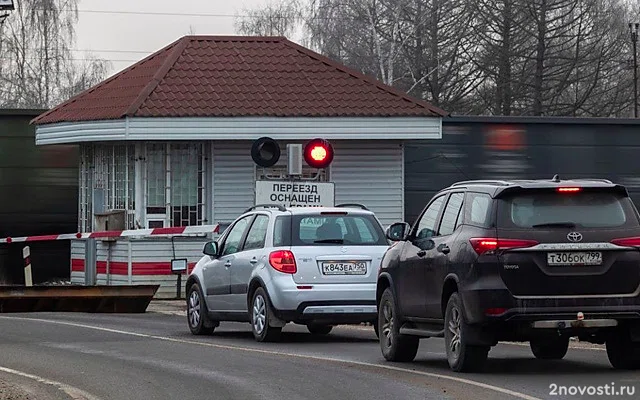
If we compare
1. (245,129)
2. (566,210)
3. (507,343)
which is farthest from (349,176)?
A: (566,210)

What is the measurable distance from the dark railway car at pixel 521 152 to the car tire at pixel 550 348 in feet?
52.1

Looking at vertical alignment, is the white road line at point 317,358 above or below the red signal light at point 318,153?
below

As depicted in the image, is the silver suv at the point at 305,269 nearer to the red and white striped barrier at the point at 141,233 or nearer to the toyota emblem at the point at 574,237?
the toyota emblem at the point at 574,237

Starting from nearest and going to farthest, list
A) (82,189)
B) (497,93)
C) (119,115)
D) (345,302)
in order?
(345,302) < (119,115) < (82,189) < (497,93)

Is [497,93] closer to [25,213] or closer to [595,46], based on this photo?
[595,46]

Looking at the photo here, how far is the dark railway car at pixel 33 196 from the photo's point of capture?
100ft

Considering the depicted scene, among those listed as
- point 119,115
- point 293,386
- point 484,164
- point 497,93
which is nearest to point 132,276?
point 119,115

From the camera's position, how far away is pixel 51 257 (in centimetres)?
3083

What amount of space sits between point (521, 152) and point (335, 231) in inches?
564

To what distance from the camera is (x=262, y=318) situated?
1717 cm

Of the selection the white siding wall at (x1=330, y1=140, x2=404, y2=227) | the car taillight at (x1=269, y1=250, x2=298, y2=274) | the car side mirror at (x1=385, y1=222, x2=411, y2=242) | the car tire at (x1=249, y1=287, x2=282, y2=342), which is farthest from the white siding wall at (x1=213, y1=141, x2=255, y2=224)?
the car side mirror at (x1=385, y1=222, x2=411, y2=242)

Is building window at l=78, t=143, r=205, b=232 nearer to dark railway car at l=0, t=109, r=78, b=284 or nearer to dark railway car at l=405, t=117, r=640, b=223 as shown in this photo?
dark railway car at l=0, t=109, r=78, b=284

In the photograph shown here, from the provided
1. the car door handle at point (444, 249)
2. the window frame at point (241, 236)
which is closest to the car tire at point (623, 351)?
the car door handle at point (444, 249)

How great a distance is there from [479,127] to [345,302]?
48.1ft
